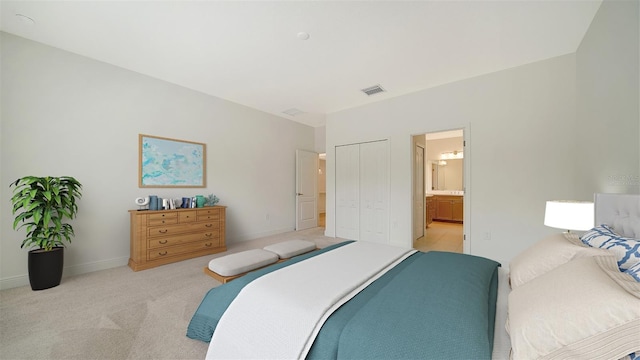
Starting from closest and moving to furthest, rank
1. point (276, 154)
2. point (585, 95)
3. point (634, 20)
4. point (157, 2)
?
point (634, 20), point (157, 2), point (585, 95), point (276, 154)

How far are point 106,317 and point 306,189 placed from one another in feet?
14.9

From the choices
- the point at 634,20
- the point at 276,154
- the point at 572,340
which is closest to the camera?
the point at 572,340

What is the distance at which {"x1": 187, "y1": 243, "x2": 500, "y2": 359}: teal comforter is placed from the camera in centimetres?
92

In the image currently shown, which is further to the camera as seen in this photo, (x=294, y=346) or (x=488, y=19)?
(x=488, y=19)

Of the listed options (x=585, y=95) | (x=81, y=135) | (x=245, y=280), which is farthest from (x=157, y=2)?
(x=585, y=95)

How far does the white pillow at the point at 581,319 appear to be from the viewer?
75 centimetres

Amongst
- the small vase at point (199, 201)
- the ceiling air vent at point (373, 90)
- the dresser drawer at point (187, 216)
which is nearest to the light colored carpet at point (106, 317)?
the dresser drawer at point (187, 216)

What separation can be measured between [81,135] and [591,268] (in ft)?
16.2

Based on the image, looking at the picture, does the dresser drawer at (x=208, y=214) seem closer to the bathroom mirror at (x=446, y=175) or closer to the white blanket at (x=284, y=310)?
the white blanket at (x=284, y=310)

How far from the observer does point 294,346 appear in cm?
107

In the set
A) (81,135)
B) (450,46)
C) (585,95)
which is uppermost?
(450,46)

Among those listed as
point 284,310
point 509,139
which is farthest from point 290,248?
point 509,139

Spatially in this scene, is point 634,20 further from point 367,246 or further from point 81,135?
point 81,135

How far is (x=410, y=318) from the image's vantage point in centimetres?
107
